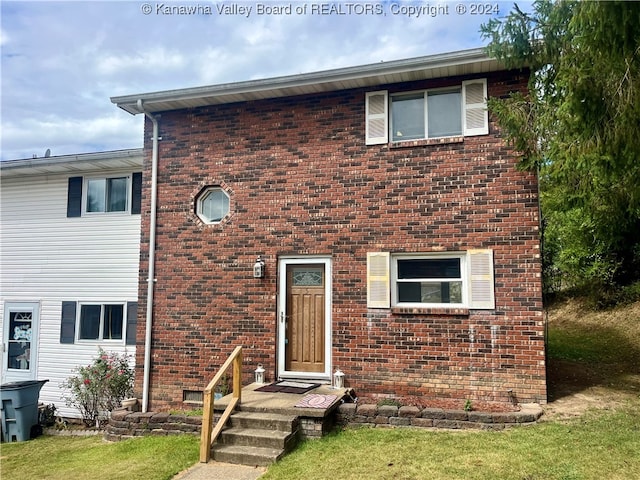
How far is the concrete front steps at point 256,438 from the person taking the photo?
5941 millimetres

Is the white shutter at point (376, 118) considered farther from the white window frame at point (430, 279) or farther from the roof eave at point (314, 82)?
the white window frame at point (430, 279)

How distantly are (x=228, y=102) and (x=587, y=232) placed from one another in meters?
13.4

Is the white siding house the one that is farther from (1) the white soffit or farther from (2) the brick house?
(2) the brick house

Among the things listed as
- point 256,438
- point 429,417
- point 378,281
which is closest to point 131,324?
point 256,438

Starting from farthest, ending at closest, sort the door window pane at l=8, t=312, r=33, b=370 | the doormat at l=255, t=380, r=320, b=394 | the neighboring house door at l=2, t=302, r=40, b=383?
the door window pane at l=8, t=312, r=33, b=370, the neighboring house door at l=2, t=302, r=40, b=383, the doormat at l=255, t=380, r=320, b=394

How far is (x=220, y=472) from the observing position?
5.77 m

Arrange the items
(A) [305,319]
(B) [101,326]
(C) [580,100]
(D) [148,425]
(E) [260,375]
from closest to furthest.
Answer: (C) [580,100]
(D) [148,425]
(E) [260,375]
(A) [305,319]
(B) [101,326]

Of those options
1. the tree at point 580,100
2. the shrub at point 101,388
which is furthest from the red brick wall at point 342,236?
the shrub at point 101,388

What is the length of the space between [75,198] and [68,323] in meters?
2.95

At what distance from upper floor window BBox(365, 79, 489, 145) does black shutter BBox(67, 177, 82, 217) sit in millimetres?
7304

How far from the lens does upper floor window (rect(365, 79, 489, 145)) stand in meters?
7.63

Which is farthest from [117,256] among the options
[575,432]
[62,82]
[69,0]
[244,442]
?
[575,432]

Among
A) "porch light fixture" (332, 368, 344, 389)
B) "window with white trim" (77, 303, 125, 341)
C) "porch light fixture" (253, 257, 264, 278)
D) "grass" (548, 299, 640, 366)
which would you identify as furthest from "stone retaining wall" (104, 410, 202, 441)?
"grass" (548, 299, 640, 366)

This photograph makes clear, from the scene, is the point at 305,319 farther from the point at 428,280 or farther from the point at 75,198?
the point at 75,198
